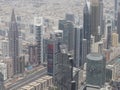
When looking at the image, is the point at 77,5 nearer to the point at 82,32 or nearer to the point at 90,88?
the point at 82,32

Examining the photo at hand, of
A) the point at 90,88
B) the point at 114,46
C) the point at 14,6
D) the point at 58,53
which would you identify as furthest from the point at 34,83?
the point at 14,6

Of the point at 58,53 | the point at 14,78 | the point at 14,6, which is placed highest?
the point at 14,6

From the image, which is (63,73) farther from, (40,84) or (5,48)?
(5,48)

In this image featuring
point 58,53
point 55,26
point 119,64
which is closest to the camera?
point 58,53

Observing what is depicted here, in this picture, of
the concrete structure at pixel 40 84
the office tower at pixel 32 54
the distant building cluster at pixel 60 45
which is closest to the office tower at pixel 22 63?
the distant building cluster at pixel 60 45

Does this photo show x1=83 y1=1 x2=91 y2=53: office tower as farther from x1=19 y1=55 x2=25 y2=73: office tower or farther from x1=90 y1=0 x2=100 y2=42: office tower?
x1=19 y1=55 x2=25 y2=73: office tower

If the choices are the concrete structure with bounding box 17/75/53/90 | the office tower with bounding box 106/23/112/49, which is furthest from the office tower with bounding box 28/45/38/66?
the office tower with bounding box 106/23/112/49

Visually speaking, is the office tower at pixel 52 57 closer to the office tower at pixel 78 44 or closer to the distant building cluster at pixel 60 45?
the distant building cluster at pixel 60 45
